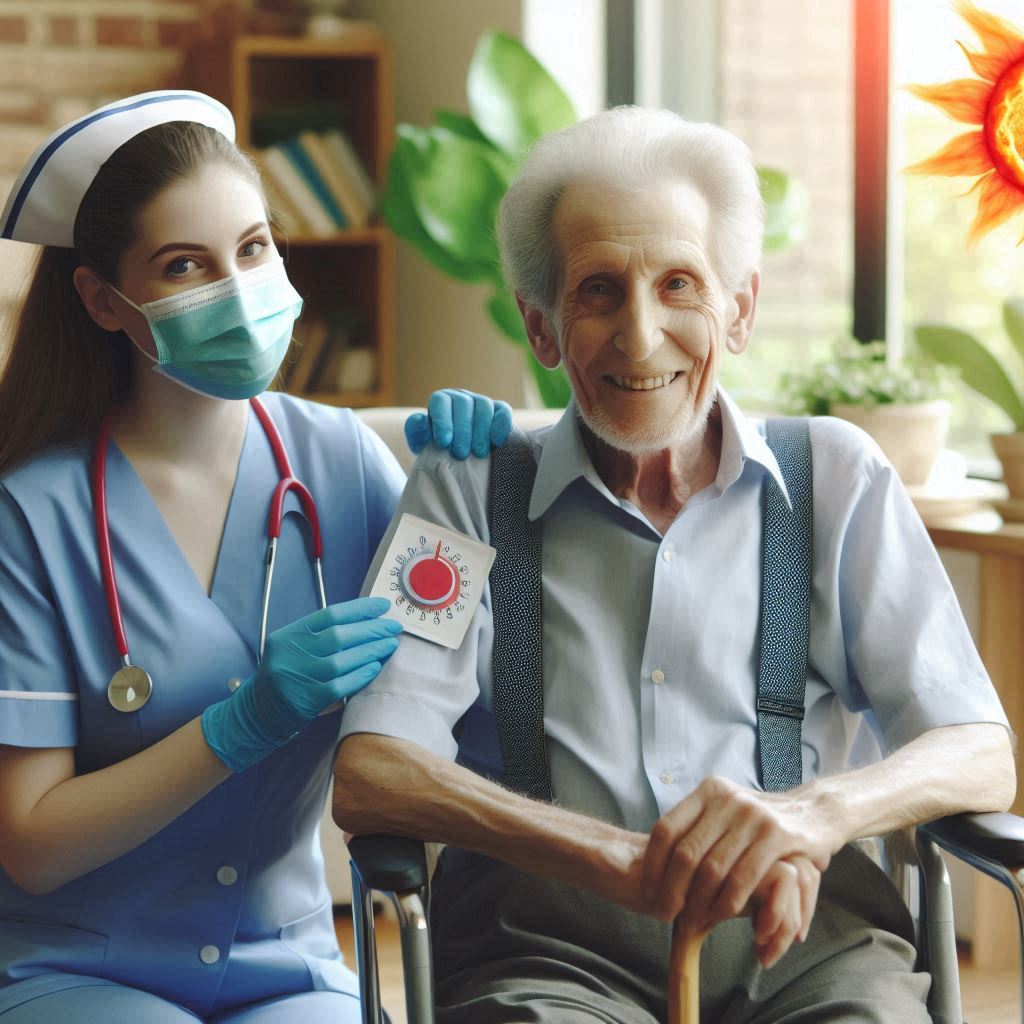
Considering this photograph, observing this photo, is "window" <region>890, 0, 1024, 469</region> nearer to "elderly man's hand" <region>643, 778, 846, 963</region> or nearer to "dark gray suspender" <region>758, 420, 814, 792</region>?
"dark gray suspender" <region>758, 420, 814, 792</region>

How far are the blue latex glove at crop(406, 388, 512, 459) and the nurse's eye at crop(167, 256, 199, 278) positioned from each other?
1.01ft

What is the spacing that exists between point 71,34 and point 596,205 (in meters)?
3.14

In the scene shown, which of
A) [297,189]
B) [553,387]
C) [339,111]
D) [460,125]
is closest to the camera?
[553,387]

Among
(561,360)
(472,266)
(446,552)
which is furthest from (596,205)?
(472,266)

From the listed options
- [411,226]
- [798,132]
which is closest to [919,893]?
[411,226]

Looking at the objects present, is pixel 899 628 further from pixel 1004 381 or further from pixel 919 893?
pixel 1004 381

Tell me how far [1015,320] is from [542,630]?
131 cm

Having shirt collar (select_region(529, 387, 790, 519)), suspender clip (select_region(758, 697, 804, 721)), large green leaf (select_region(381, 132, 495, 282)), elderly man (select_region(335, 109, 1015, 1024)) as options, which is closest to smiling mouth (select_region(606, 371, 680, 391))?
elderly man (select_region(335, 109, 1015, 1024))

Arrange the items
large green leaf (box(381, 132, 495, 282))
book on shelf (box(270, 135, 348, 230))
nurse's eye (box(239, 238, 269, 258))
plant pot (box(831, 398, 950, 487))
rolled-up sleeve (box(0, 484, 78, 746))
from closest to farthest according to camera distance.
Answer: rolled-up sleeve (box(0, 484, 78, 746)) < nurse's eye (box(239, 238, 269, 258)) < plant pot (box(831, 398, 950, 487)) < large green leaf (box(381, 132, 495, 282)) < book on shelf (box(270, 135, 348, 230))

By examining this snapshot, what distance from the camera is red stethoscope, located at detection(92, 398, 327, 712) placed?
1583 millimetres

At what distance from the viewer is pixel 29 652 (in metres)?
1.57

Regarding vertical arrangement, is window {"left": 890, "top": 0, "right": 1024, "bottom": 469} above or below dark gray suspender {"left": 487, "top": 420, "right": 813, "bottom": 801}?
above

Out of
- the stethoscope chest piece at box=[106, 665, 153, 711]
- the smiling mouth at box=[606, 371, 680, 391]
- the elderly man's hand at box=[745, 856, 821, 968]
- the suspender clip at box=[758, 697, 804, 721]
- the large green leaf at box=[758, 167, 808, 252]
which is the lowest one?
the elderly man's hand at box=[745, 856, 821, 968]

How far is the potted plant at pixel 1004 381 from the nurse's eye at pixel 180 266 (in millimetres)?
1522
